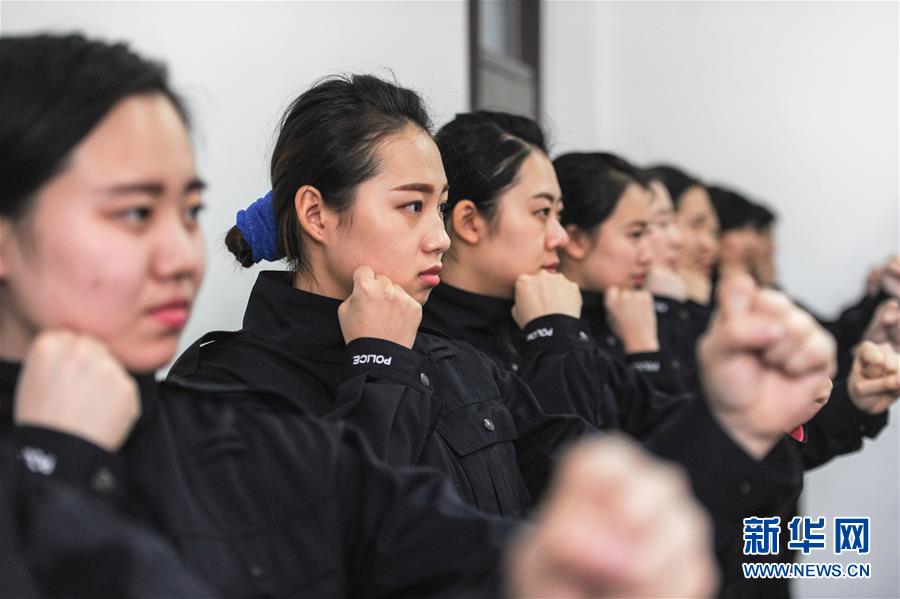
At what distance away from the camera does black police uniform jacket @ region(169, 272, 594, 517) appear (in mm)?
1542

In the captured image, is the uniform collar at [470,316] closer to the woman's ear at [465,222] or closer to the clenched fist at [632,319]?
the woman's ear at [465,222]

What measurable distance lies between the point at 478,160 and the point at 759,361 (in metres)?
1.47

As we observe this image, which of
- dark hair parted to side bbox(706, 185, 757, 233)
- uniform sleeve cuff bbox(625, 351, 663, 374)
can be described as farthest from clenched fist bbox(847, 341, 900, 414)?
dark hair parted to side bbox(706, 185, 757, 233)

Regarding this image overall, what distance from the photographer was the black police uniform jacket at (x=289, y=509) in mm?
1081

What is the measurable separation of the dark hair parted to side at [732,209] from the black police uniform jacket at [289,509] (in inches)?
116

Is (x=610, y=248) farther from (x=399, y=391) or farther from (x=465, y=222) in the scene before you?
(x=399, y=391)

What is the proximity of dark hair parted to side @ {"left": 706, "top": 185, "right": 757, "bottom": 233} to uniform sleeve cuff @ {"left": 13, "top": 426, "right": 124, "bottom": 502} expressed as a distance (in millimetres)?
3259

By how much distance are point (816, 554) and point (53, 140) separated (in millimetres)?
3164

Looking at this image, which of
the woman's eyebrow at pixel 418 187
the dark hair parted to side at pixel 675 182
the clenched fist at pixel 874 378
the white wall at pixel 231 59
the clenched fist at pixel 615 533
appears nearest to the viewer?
the clenched fist at pixel 615 533

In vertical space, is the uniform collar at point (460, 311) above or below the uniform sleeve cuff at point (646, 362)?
above

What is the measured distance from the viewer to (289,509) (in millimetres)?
1139

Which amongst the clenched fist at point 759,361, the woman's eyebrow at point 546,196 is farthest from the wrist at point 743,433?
the woman's eyebrow at point 546,196

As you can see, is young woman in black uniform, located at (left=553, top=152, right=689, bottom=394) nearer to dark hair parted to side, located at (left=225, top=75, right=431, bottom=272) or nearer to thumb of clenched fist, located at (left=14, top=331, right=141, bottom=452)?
dark hair parted to side, located at (left=225, top=75, right=431, bottom=272)

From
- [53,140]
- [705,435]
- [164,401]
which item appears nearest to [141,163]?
[53,140]
